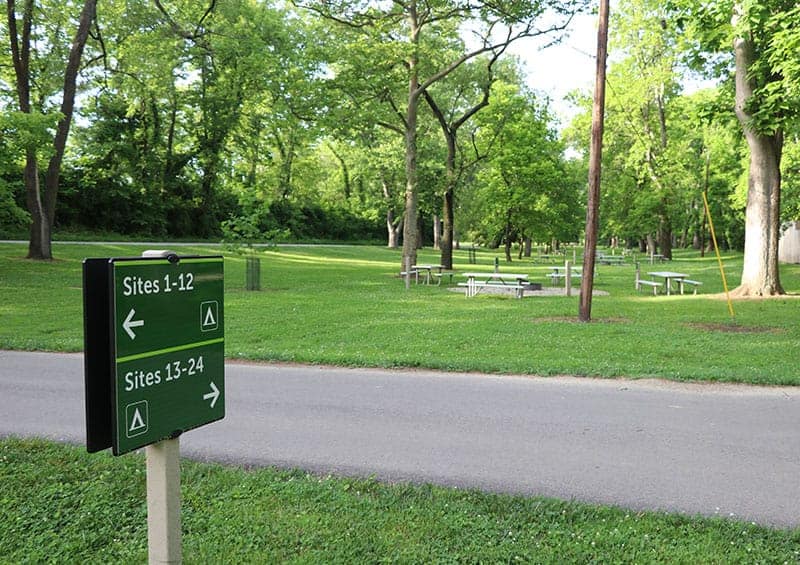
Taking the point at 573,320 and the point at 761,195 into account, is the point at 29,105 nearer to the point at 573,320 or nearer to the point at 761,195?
the point at 573,320

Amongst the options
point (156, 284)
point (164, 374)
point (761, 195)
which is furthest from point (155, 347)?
point (761, 195)

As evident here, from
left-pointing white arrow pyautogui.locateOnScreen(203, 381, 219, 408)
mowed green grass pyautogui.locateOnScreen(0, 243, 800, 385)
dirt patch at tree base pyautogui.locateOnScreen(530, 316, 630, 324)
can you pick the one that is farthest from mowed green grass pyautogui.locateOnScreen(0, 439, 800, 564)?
dirt patch at tree base pyautogui.locateOnScreen(530, 316, 630, 324)

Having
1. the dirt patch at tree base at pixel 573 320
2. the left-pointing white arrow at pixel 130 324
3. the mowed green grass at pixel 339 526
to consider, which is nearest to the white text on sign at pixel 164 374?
the left-pointing white arrow at pixel 130 324

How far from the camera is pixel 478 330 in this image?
11.6m

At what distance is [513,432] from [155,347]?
12.9ft

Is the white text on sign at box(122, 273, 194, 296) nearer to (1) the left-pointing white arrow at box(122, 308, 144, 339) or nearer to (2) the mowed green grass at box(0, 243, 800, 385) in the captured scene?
(1) the left-pointing white arrow at box(122, 308, 144, 339)

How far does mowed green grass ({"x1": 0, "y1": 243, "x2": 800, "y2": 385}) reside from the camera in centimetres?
865

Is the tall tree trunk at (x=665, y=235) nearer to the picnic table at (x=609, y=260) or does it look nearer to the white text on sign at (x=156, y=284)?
the picnic table at (x=609, y=260)

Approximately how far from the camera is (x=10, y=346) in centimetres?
984

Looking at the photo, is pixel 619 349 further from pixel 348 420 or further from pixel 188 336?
pixel 188 336

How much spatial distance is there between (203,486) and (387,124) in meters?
22.6

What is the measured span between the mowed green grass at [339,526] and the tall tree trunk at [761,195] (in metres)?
15.2

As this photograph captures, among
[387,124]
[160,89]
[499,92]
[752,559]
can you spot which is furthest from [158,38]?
[752,559]

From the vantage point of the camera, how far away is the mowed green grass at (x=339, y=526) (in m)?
3.33
